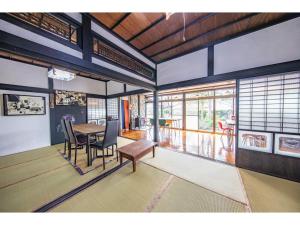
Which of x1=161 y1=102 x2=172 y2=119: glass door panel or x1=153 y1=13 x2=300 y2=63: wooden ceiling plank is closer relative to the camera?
x1=153 y1=13 x2=300 y2=63: wooden ceiling plank

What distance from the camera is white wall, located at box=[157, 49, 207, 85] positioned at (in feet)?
9.69

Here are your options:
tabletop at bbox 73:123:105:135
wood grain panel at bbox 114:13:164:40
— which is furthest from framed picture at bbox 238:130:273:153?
tabletop at bbox 73:123:105:135

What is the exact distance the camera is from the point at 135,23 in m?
2.30

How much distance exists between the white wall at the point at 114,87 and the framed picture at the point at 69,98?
129cm

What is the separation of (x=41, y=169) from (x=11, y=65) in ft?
11.1

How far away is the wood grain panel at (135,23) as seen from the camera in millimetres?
2111

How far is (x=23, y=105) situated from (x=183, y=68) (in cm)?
522

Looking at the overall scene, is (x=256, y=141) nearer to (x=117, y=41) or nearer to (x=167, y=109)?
(x=117, y=41)

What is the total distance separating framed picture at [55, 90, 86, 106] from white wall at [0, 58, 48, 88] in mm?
495

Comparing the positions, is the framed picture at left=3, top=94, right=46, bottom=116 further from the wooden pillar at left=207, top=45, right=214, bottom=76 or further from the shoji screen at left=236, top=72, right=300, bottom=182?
the shoji screen at left=236, top=72, right=300, bottom=182

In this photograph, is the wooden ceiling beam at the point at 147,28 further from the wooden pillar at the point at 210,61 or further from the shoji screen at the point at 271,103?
the shoji screen at the point at 271,103

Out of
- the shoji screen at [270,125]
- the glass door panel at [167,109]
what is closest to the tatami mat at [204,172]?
the shoji screen at [270,125]

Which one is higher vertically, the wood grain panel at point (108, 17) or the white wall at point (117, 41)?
the wood grain panel at point (108, 17)
